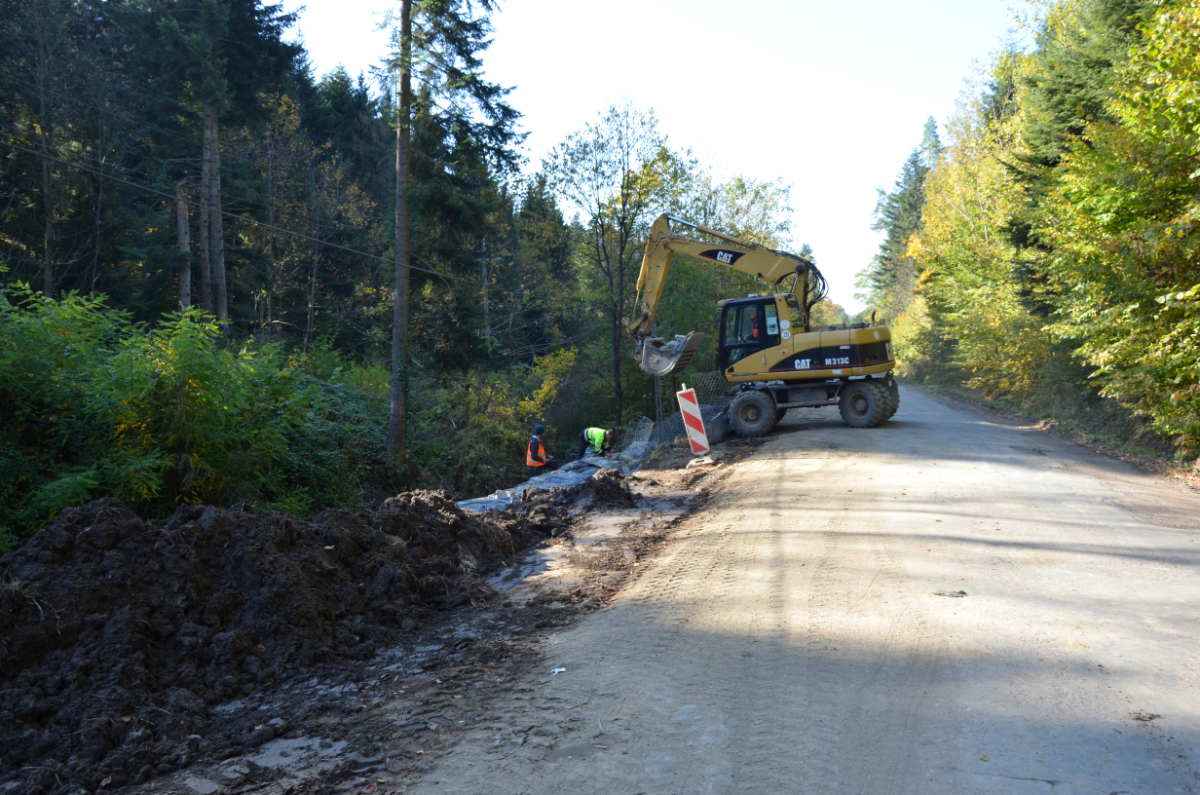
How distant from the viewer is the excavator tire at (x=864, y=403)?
52.5 feet

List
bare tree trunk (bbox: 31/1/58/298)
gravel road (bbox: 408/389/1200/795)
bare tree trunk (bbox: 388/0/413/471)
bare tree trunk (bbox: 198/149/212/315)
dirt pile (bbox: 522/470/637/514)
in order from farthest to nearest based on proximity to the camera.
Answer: bare tree trunk (bbox: 198/149/212/315)
bare tree trunk (bbox: 31/1/58/298)
bare tree trunk (bbox: 388/0/413/471)
dirt pile (bbox: 522/470/637/514)
gravel road (bbox: 408/389/1200/795)

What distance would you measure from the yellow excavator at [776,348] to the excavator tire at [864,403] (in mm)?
23

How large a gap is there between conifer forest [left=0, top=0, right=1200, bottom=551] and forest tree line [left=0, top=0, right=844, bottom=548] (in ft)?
0.23

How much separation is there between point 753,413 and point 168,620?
44.7ft

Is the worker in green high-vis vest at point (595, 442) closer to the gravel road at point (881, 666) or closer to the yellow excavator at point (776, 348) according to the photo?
the yellow excavator at point (776, 348)

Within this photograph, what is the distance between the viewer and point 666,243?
17.0 m

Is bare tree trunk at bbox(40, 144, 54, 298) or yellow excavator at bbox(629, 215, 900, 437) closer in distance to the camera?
yellow excavator at bbox(629, 215, 900, 437)

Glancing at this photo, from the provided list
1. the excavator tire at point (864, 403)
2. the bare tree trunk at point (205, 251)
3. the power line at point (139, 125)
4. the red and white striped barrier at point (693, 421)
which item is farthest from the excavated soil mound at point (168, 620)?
the power line at point (139, 125)

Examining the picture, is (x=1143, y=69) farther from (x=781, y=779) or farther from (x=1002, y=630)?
(x=781, y=779)

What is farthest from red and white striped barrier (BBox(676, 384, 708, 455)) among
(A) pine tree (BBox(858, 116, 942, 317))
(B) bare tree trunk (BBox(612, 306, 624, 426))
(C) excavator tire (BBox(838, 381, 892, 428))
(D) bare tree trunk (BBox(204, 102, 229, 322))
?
(A) pine tree (BBox(858, 116, 942, 317))

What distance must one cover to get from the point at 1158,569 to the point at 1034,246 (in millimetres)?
17401

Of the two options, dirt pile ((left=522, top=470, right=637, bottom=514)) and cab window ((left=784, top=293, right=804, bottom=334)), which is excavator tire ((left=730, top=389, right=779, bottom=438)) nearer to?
cab window ((left=784, top=293, right=804, bottom=334))

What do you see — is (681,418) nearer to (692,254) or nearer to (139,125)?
(692,254)

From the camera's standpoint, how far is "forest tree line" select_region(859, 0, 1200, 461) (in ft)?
34.4
